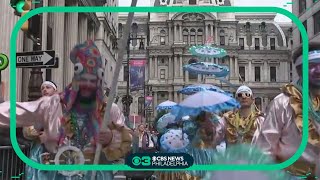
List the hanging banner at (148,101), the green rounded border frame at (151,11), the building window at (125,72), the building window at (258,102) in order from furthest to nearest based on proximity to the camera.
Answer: the building window at (258,102), the hanging banner at (148,101), the building window at (125,72), the green rounded border frame at (151,11)

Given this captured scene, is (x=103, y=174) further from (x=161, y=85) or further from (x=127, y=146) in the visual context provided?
(x=161, y=85)

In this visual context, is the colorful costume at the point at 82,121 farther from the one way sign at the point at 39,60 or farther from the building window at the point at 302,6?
the building window at the point at 302,6

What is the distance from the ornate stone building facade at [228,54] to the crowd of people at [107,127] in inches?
3.0

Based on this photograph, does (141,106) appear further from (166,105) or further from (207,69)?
(207,69)

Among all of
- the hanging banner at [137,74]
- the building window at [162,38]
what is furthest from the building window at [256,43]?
the hanging banner at [137,74]

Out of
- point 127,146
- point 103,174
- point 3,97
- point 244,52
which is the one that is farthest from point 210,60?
point 3,97

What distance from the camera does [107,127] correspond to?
215 centimetres

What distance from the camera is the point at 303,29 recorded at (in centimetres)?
196

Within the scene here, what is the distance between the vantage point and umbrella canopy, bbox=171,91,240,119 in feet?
7.66

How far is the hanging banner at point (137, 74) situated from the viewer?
6.94ft

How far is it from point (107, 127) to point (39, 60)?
1.93ft

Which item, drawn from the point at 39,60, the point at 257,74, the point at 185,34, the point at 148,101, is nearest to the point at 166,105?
the point at 148,101

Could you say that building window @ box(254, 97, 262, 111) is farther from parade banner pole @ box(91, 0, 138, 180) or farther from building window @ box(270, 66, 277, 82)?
parade banner pole @ box(91, 0, 138, 180)

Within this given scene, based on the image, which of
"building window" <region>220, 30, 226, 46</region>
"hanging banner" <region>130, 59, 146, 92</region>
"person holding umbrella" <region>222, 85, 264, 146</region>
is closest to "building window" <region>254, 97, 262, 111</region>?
"person holding umbrella" <region>222, 85, 264, 146</region>
